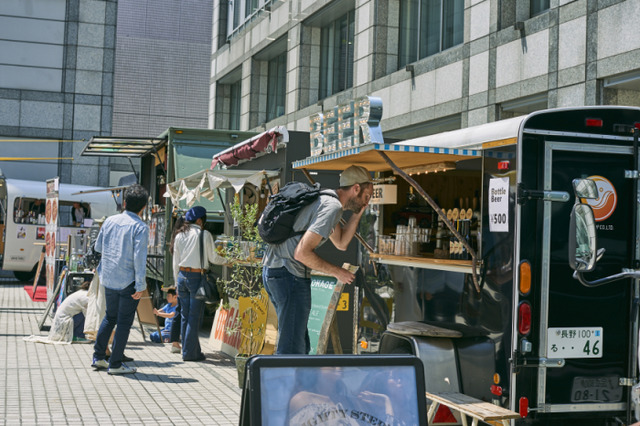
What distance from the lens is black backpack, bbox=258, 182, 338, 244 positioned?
606 cm

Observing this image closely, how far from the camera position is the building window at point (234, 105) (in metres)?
32.0

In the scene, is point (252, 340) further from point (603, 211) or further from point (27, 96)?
point (27, 96)

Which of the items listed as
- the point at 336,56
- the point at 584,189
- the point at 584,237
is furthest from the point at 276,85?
the point at 584,237

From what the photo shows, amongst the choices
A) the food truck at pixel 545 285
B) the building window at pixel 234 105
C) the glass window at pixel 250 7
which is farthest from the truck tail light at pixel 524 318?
the building window at pixel 234 105

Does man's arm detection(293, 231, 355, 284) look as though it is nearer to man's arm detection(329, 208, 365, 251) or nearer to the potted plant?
man's arm detection(329, 208, 365, 251)

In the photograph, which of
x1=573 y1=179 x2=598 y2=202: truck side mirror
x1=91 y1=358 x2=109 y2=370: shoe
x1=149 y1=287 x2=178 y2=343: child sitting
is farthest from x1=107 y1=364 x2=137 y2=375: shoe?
x1=573 y1=179 x2=598 y2=202: truck side mirror

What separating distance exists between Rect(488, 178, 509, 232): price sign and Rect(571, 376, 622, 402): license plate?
1.19 m

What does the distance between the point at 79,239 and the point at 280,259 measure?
388 inches

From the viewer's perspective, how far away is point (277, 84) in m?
27.5

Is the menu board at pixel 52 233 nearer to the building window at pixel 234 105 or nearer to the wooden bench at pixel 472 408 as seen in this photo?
the wooden bench at pixel 472 408

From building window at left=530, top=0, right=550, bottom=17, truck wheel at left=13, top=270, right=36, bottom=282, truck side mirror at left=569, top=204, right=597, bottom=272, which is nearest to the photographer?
truck side mirror at left=569, top=204, right=597, bottom=272

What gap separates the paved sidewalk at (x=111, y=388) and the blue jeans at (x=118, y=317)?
0.96 feet

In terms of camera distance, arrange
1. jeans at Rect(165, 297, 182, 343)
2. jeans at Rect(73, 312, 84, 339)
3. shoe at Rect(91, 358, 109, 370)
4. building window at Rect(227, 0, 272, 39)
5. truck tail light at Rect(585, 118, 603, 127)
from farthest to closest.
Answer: building window at Rect(227, 0, 272, 39), jeans at Rect(73, 312, 84, 339), jeans at Rect(165, 297, 182, 343), shoe at Rect(91, 358, 109, 370), truck tail light at Rect(585, 118, 603, 127)

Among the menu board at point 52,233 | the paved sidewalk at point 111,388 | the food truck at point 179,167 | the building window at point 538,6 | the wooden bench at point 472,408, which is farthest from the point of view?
the food truck at point 179,167
